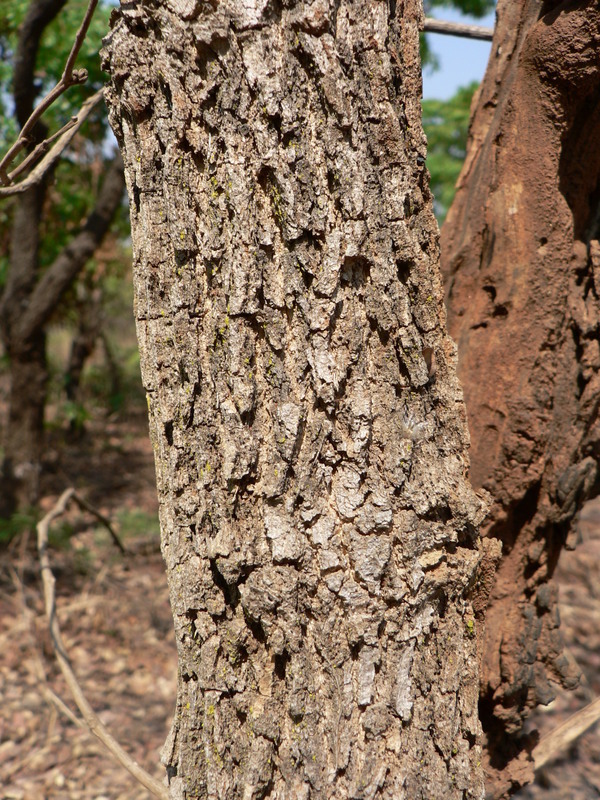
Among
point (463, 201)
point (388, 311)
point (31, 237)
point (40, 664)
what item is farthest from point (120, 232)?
point (388, 311)

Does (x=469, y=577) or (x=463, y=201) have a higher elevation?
(x=463, y=201)

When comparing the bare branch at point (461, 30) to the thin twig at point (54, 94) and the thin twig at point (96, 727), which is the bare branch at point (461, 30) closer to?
the thin twig at point (54, 94)

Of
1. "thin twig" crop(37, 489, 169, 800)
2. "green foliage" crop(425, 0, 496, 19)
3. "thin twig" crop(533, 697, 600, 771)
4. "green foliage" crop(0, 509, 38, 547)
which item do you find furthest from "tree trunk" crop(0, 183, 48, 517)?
"green foliage" crop(425, 0, 496, 19)

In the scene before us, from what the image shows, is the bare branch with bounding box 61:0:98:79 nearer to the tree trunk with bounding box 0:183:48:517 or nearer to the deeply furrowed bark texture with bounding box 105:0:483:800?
the deeply furrowed bark texture with bounding box 105:0:483:800

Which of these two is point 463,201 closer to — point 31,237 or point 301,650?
point 301,650

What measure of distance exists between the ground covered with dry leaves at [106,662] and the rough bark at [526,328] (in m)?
1.35

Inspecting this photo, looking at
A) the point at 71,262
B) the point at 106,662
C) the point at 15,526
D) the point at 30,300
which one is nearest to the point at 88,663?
the point at 106,662

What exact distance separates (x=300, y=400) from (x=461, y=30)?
1.50m

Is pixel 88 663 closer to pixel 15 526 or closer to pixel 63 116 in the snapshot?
pixel 15 526

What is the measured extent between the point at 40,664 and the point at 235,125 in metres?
3.41

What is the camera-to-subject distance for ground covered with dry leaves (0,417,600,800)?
282 centimetres

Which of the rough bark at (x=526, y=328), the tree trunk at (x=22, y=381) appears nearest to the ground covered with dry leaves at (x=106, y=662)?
the tree trunk at (x=22, y=381)

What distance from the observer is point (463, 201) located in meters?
1.74

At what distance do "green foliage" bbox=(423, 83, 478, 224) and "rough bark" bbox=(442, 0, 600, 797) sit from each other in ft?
14.2
